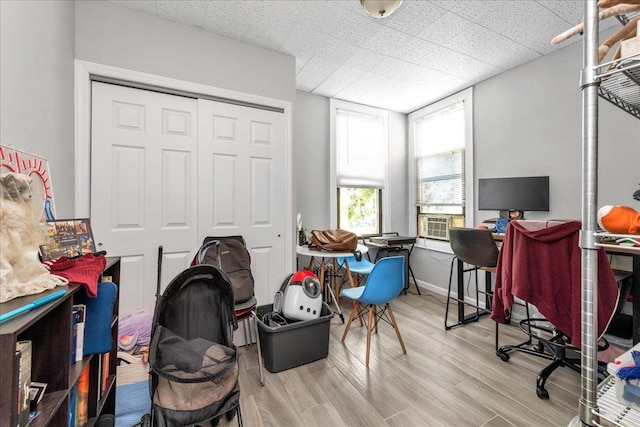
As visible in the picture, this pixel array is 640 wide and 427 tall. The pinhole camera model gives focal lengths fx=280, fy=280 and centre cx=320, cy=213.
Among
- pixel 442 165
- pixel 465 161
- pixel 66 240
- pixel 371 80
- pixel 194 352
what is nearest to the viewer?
Answer: pixel 66 240

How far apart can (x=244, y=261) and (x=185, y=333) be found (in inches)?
31.5

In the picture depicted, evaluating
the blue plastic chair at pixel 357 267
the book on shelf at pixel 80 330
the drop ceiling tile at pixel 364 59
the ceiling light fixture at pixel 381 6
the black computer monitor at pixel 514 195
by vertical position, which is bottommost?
the blue plastic chair at pixel 357 267

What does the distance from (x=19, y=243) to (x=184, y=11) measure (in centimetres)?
219

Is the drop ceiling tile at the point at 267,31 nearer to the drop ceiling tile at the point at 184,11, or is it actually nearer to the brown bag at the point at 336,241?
the drop ceiling tile at the point at 184,11

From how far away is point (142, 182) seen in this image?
2256 millimetres

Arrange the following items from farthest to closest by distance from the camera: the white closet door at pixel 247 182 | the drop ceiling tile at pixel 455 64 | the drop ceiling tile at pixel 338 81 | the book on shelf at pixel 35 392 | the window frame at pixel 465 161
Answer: the window frame at pixel 465 161 < the drop ceiling tile at pixel 338 81 < the drop ceiling tile at pixel 455 64 < the white closet door at pixel 247 182 < the book on shelf at pixel 35 392

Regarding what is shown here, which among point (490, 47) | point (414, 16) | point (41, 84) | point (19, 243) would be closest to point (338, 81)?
point (414, 16)

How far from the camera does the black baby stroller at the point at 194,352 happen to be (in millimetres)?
1290

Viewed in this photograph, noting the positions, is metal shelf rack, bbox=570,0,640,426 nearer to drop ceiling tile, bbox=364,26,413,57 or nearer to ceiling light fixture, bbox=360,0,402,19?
ceiling light fixture, bbox=360,0,402,19

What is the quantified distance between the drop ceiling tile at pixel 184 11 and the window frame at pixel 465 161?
10.1ft

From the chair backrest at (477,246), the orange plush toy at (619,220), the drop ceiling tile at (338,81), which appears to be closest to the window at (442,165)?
the chair backrest at (477,246)

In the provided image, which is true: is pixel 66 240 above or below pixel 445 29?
below

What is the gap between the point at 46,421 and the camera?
77 cm

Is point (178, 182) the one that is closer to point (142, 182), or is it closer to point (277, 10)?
point (142, 182)
